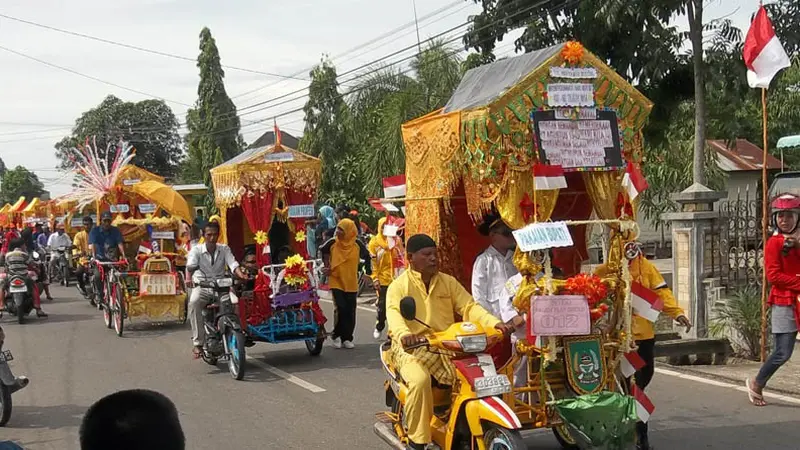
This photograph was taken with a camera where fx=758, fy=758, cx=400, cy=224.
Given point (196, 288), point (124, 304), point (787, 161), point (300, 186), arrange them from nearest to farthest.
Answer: point (196, 288) → point (300, 186) → point (124, 304) → point (787, 161)

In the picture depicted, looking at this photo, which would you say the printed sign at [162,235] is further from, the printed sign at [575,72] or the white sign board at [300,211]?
the printed sign at [575,72]

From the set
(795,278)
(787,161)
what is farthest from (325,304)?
(787,161)

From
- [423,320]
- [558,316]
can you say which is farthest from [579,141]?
[423,320]

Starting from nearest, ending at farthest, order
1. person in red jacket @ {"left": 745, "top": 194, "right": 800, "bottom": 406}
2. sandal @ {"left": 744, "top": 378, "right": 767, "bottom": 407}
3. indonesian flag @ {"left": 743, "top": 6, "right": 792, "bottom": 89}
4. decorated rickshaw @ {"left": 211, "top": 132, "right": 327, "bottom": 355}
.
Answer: person in red jacket @ {"left": 745, "top": 194, "right": 800, "bottom": 406} < sandal @ {"left": 744, "top": 378, "right": 767, "bottom": 407} < indonesian flag @ {"left": 743, "top": 6, "right": 792, "bottom": 89} < decorated rickshaw @ {"left": 211, "top": 132, "right": 327, "bottom": 355}

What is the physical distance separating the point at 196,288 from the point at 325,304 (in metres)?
5.88

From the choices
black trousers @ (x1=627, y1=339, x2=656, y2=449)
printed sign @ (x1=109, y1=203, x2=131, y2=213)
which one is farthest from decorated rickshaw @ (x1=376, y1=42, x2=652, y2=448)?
printed sign @ (x1=109, y1=203, x2=131, y2=213)

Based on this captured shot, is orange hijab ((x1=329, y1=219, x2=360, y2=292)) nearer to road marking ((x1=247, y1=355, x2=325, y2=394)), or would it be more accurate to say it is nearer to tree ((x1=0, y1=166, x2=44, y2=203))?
road marking ((x1=247, y1=355, x2=325, y2=394))

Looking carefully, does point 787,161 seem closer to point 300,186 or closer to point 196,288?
point 300,186

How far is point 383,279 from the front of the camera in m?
10.4

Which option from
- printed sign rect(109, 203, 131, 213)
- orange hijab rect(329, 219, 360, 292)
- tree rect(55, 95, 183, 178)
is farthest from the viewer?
tree rect(55, 95, 183, 178)

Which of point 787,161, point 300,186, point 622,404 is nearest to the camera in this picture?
point 622,404

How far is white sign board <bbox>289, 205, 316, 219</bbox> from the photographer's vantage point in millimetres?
10109

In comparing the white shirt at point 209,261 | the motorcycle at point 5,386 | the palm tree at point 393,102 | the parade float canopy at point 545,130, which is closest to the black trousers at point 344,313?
the white shirt at point 209,261

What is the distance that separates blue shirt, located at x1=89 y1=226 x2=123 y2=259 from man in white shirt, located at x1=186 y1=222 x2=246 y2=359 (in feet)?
15.7
